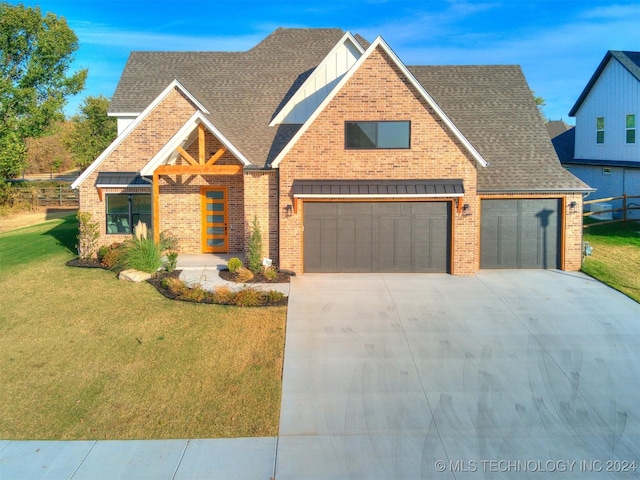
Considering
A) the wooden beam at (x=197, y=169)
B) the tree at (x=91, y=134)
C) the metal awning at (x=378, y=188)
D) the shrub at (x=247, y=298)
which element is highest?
the tree at (x=91, y=134)

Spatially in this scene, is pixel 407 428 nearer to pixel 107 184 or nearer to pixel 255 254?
pixel 255 254

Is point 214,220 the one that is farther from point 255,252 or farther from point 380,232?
point 380,232

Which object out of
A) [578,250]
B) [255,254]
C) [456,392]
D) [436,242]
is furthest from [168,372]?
[578,250]

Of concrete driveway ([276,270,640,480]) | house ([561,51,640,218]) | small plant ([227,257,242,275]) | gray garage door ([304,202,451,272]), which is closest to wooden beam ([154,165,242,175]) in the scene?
gray garage door ([304,202,451,272])

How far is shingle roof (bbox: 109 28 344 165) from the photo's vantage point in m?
19.5

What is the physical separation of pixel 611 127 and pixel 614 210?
20.8 ft

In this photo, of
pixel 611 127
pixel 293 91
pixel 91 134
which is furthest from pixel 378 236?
pixel 91 134

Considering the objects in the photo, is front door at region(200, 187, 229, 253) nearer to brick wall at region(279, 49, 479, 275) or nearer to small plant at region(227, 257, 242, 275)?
brick wall at region(279, 49, 479, 275)

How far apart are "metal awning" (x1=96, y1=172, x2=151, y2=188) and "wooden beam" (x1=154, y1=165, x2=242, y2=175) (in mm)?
1671

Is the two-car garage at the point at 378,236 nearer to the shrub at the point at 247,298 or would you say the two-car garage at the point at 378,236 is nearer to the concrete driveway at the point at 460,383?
the concrete driveway at the point at 460,383

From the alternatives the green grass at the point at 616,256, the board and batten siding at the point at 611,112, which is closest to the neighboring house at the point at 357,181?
the green grass at the point at 616,256

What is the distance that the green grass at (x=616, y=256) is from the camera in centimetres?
1575

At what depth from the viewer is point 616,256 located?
18281 mm

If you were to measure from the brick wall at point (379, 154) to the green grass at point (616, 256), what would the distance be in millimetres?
3899
